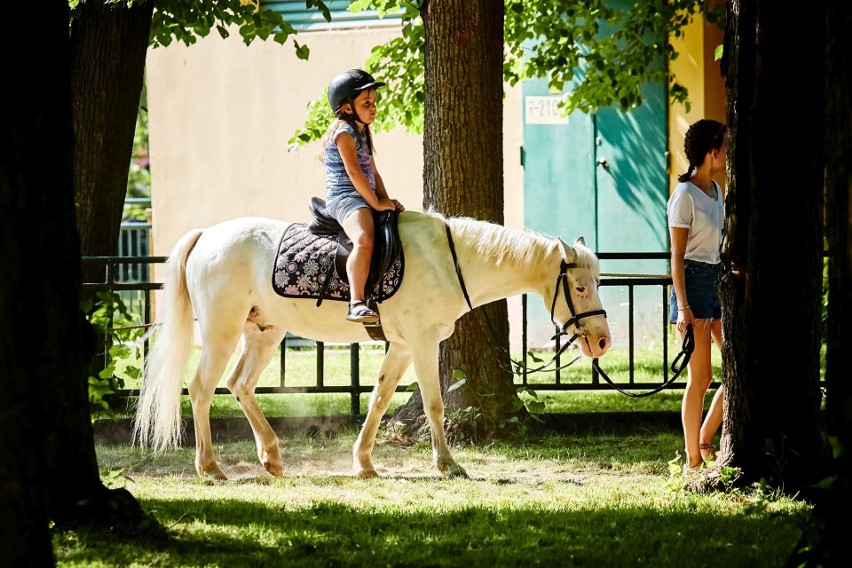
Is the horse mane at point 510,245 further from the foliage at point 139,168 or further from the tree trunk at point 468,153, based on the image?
the foliage at point 139,168

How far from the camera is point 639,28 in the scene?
39.4 ft

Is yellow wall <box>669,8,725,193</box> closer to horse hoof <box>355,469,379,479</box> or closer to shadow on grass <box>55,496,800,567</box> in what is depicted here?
horse hoof <box>355,469,379,479</box>

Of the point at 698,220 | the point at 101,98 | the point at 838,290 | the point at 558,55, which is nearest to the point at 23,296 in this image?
the point at 838,290

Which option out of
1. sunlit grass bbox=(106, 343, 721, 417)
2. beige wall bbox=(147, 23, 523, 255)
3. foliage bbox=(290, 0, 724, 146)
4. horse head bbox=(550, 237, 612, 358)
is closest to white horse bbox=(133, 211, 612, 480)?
horse head bbox=(550, 237, 612, 358)

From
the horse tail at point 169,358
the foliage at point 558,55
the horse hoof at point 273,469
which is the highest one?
the foliage at point 558,55

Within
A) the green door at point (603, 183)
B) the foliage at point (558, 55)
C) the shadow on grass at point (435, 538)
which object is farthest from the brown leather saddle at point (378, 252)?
the green door at point (603, 183)

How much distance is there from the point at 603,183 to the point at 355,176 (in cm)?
774

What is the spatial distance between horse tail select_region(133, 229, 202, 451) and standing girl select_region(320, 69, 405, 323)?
1.24 meters

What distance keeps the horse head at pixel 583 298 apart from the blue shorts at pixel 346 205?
126 cm

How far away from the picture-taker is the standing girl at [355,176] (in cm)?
671

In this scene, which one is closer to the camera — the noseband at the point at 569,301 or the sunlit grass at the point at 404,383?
the noseband at the point at 569,301

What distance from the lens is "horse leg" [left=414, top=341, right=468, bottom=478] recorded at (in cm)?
689

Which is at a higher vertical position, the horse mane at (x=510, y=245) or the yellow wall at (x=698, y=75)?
the yellow wall at (x=698, y=75)

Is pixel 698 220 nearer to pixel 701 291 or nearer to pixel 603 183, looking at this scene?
pixel 701 291
